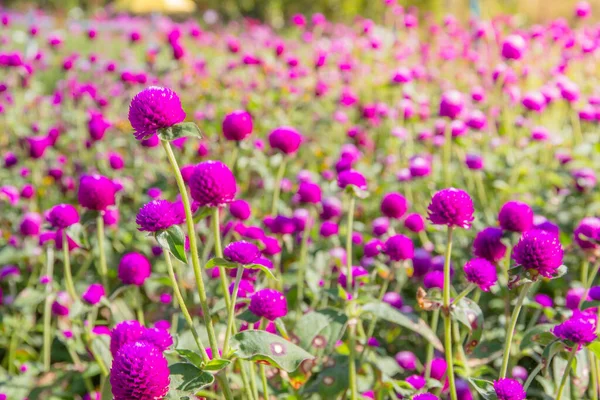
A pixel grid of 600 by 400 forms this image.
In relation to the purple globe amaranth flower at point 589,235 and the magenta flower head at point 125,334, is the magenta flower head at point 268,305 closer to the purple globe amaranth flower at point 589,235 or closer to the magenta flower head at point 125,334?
the magenta flower head at point 125,334

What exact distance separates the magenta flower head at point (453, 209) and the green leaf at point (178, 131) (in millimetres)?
558

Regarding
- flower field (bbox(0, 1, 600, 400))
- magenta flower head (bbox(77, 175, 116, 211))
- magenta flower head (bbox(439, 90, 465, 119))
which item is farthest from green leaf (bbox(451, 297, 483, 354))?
magenta flower head (bbox(439, 90, 465, 119))

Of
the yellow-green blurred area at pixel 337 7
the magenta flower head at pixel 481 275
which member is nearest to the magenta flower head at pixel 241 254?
the magenta flower head at pixel 481 275

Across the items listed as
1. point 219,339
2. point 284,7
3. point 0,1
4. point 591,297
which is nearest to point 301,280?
point 219,339

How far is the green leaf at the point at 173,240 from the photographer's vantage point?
4.31 ft

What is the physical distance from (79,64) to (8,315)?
3760mm

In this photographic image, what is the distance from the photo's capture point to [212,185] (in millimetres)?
1416

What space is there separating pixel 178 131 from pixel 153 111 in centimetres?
6

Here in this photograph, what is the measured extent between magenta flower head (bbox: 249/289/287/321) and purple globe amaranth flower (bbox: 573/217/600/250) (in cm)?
88

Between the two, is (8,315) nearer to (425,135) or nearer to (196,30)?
(425,135)

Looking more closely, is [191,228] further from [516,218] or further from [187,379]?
[516,218]

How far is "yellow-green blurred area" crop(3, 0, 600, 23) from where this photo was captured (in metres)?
13.2

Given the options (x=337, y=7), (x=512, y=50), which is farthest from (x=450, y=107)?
(x=337, y=7)

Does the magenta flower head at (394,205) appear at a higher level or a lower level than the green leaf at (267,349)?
lower
